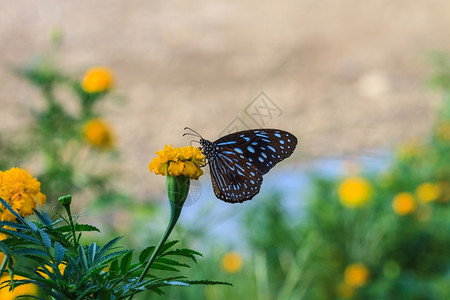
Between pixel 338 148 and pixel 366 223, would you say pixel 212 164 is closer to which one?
pixel 366 223

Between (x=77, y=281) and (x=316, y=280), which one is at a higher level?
(x=316, y=280)

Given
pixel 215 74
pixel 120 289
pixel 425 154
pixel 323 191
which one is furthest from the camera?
pixel 215 74

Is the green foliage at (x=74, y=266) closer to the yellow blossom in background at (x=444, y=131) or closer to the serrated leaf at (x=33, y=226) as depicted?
the serrated leaf at (x=33, y=226)

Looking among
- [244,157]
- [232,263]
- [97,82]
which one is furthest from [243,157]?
[232,263]

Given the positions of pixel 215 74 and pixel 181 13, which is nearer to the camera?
pixel 215 74

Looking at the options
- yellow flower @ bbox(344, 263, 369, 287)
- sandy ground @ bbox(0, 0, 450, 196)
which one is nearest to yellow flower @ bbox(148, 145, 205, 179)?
yellow flower @ bbox(344, 263, 369, 287)

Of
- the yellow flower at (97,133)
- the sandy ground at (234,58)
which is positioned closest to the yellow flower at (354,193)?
the yellow flower at (97,133)

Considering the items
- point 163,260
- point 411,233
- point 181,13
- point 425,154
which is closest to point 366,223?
point 411,233

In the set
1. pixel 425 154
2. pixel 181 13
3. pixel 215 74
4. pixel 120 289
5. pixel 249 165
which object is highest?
pixel 181 13

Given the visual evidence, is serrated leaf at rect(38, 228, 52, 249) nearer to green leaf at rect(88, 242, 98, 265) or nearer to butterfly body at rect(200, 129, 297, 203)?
green leaf at rect(88, 242, 98, 265)
